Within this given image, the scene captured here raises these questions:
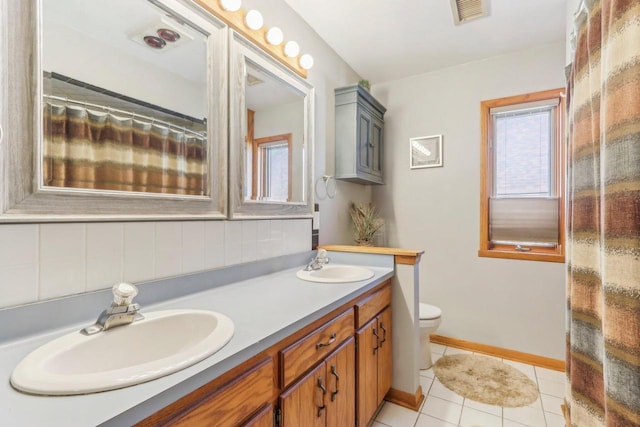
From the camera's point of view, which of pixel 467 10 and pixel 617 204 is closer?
pixel 617 204

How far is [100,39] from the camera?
973 millimetres

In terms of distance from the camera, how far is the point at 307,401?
3.38 feet

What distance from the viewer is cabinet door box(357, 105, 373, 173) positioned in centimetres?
237

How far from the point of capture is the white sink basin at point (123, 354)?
0.57 metres

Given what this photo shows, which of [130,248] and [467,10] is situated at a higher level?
[467,10]

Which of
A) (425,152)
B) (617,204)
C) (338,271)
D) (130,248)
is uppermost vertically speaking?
(425,152)

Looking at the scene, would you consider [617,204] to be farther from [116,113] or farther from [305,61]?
[305,61]

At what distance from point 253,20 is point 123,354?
154 centimetres

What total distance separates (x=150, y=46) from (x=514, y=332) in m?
2.98

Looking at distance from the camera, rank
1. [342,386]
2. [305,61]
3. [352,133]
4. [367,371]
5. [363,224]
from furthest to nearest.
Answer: [363,224], [352,133], [305,61], [367,371], [342,386]

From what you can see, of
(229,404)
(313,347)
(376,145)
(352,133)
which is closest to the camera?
(229,404)

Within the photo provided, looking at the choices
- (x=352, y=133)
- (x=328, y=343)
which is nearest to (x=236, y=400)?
(x=328, y=343)

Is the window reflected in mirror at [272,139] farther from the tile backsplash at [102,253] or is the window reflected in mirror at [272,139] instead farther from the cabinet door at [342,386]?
the cabinet door at [342,386]

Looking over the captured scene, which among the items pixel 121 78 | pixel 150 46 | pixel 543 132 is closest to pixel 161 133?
pixel 121 78
